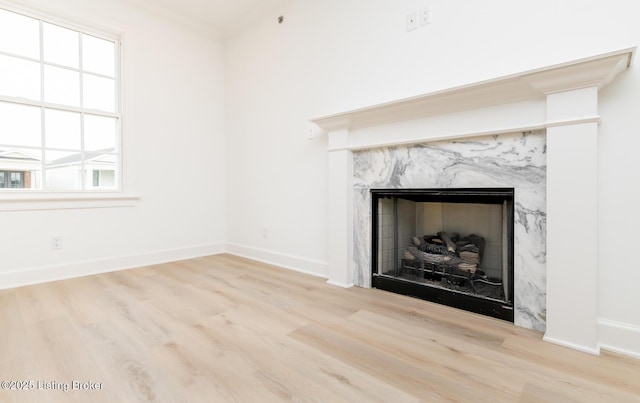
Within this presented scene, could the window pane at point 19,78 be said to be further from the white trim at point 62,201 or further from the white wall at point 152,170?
the white trim at point 62,201

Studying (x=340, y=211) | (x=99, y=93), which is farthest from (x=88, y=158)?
(x=340, y=211)

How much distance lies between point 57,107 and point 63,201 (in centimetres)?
80

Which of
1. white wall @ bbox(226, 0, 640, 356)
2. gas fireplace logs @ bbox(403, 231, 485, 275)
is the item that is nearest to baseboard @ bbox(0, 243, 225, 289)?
white wall @ bbox(226, 0, 640, 356)

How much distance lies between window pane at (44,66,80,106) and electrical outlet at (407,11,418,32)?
283 centimetres

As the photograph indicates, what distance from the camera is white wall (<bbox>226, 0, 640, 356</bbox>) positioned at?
145 cm

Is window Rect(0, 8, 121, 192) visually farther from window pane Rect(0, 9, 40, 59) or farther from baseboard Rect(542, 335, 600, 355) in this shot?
baseboard Rect(542, 335, 600, 355)

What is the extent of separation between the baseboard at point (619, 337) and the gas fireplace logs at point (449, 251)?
67 centimetres

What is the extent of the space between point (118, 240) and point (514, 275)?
3.19m

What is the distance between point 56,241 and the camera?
260cm

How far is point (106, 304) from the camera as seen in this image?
2.02 metres

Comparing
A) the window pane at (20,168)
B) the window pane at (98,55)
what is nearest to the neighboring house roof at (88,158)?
the window pane at (20,168)

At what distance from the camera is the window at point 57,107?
2.48 metres

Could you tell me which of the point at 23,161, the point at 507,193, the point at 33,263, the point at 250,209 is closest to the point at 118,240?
the point at 33,263

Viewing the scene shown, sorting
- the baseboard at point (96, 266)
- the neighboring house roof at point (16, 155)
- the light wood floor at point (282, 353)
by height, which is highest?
the neighboring house roof at point (16, 155)
